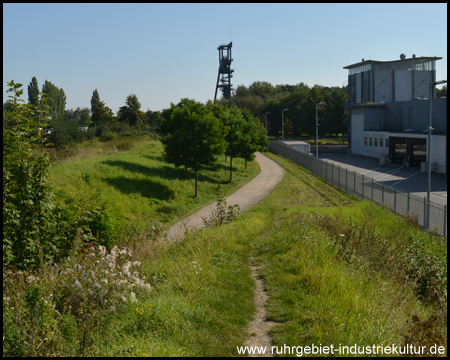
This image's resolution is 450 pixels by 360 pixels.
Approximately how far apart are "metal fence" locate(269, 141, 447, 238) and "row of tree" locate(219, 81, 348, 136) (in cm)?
4327

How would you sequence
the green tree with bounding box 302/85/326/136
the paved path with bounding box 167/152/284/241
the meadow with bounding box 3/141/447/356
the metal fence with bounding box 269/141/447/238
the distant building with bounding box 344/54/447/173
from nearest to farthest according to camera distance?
the meadow with bounding box 3/141/447/356 → the metal fence with bounding box 269/141/447/238 → the paved path with bounding box 167/152/284/241 → the distant building with bounding box 344/54/447/173 → the green tree with bounding box 302/85/326/136

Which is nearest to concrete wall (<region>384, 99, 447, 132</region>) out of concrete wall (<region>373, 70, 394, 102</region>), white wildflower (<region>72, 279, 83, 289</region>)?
concrete wall (<region>373, 70, 394, 102</region>)

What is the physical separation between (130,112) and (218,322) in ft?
208

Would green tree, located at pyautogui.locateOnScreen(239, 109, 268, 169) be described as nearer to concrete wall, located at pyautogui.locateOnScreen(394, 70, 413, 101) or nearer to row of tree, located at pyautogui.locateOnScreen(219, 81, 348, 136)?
row of tree, located at pyautogui.locateOnScreen(219, 81, 348, 136)

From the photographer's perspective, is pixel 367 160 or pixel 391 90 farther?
pixel 391 90

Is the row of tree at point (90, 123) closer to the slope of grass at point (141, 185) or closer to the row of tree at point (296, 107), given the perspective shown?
the slope of grass at point (141, 185)

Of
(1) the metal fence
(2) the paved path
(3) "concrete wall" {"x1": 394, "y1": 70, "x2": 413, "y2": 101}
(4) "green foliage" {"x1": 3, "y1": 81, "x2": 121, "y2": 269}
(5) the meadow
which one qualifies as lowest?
(2) the paved path

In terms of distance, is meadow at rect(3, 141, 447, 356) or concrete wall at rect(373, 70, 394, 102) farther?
concrete wall at rect(373, 70, 394, 102)

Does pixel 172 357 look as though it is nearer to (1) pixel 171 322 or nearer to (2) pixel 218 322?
(1) pixel 171 322

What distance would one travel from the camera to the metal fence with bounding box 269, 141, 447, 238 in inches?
711

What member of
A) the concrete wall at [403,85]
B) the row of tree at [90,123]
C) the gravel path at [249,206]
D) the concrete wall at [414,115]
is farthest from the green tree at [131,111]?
the concrete wall at [403,85]

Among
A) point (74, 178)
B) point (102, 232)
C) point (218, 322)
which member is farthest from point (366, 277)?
point (74, 178)

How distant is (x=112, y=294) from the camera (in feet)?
21.1

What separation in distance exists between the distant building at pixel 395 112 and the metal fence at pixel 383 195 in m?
12.7
